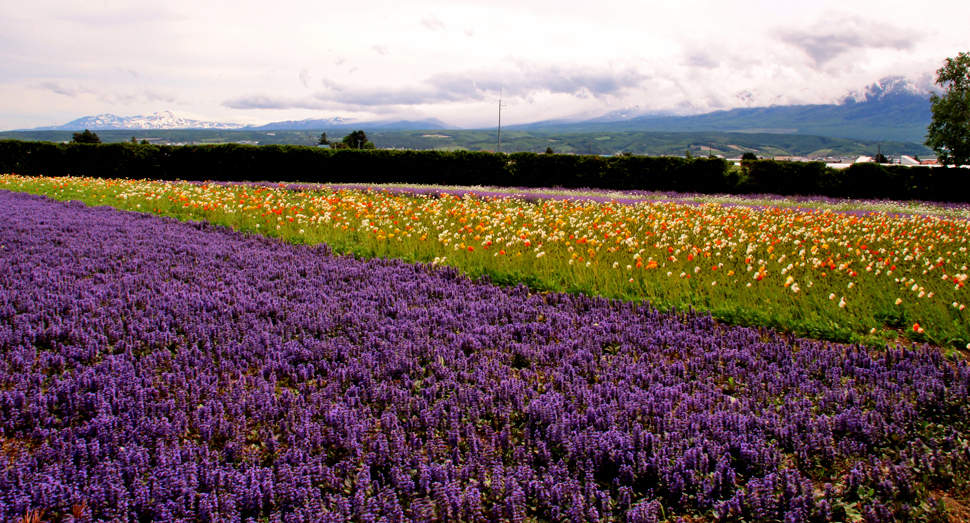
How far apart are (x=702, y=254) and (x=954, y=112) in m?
44.8

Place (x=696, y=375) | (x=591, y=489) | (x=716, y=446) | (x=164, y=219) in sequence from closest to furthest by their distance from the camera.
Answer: (x=591, y=489) → (x=716, y=446) → (x=696, y=375) → (x=164, y=219)

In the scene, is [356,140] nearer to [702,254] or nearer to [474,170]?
[474,170]

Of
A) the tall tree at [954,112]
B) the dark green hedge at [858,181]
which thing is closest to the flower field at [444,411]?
the dark green hedge at [858,181]

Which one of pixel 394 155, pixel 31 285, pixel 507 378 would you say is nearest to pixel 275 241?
pixel 31 285

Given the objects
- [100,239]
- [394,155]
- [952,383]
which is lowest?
[952,383]

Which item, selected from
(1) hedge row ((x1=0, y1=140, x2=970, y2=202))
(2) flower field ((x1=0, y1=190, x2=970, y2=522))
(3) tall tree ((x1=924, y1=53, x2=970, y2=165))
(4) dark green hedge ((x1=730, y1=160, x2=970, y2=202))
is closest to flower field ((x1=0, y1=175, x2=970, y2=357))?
(2) flower field ((x1=0, y1=190, x2=970, y2=522))

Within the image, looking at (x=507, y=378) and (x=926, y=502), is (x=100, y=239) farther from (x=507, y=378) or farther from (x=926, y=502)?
(x=926, y=502)

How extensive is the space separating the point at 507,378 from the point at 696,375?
140 centimetres

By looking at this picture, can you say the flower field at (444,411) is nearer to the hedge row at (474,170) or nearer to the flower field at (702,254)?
the flower field at (702,254)

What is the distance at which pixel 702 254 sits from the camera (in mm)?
7340

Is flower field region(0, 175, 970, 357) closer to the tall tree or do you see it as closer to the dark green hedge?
the dark green hedge

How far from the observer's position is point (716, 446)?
291 cm

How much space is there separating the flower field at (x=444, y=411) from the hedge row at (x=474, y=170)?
20.6 metres

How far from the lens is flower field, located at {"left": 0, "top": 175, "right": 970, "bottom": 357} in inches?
206
